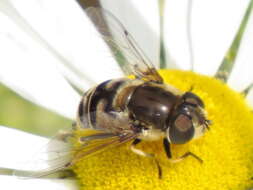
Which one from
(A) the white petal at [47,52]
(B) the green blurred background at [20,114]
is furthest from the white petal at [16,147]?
(B) the green blurred background at [20,114]

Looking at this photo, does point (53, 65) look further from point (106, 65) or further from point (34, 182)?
point (34, 182)

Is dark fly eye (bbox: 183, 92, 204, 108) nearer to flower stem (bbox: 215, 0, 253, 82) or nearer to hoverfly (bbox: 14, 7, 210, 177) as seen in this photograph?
hoverfly (bbox: 14, 7, 210, 177)

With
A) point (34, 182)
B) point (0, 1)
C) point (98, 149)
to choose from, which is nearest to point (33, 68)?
point (0, 1)

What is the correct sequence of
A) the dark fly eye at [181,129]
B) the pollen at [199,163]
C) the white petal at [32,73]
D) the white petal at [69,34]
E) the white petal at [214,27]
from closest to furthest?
the dark fly eye at [181,129] < the pollen at [199,163] < the white petal at [32,73] < the white petal at [69,34] < the white petal at [214,27]

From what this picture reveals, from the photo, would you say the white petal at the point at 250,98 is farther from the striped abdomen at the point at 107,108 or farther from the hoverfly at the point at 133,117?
the striped abdomen at the point at 107,108

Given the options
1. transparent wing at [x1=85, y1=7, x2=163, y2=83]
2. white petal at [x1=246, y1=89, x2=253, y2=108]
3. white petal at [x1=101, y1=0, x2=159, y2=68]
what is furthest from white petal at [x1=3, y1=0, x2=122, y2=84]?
white petal at [x1=246, y1=89, x2=253, y2=108]

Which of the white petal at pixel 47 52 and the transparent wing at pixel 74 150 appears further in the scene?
the white petal at pixel 47 52

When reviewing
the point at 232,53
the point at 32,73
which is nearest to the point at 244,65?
the point at 232,53
